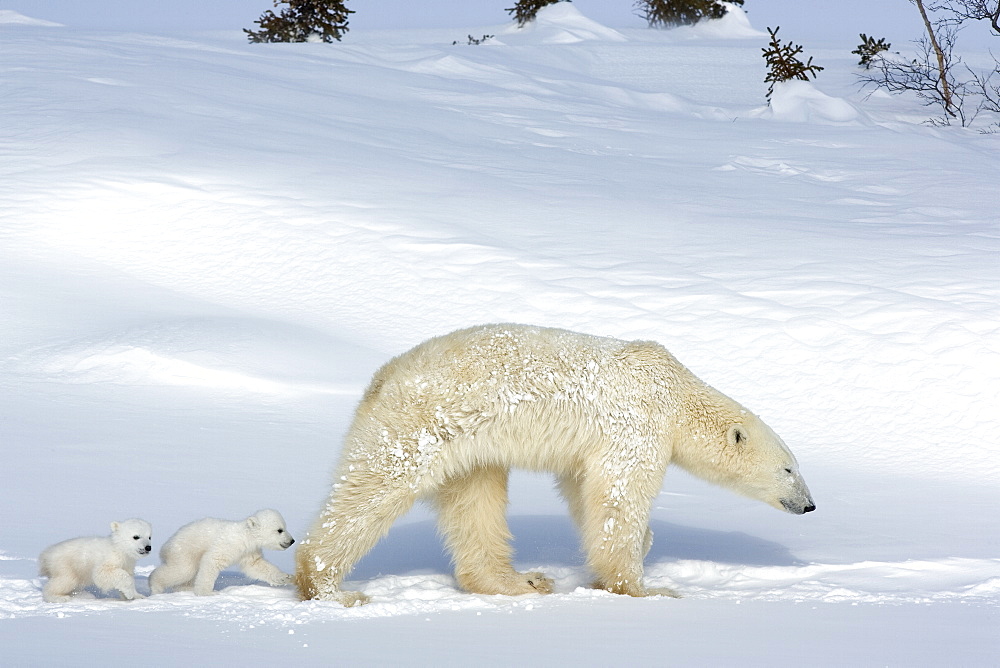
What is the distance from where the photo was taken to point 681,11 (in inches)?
1074

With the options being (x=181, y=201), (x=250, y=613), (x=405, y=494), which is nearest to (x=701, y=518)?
(x=405, y=494)

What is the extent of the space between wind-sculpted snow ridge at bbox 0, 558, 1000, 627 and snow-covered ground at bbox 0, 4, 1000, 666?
0.06 feet

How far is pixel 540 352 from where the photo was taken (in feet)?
12.9

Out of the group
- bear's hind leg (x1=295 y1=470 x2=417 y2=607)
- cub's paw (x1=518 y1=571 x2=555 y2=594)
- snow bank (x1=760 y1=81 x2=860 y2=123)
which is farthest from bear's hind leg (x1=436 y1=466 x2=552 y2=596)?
snow bank (x1=760 y1=81 x2=860 y2=123)

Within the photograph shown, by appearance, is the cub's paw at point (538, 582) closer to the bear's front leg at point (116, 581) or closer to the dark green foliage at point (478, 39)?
the bear's front leg at point (116, 581)

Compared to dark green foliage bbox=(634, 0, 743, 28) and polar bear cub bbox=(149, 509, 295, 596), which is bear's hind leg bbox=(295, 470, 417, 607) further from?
dark green foliage bbox=(634, 0, 743, 28)

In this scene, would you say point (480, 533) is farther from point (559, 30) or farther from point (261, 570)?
point (559, 30)

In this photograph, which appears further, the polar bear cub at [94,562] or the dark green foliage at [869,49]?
the dark green foliage at [869,49]

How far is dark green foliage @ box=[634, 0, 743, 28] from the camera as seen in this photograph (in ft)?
88.0

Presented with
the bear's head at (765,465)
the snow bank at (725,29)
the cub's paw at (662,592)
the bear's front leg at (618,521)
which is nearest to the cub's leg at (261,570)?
the bear's front leg at (618,521)

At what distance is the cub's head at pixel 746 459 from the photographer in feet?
13.8

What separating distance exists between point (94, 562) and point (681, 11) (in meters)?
26.4

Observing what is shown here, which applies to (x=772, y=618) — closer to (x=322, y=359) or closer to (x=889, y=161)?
(x=322, y=359)

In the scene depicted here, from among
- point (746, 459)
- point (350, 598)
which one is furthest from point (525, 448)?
point (746, 459)
